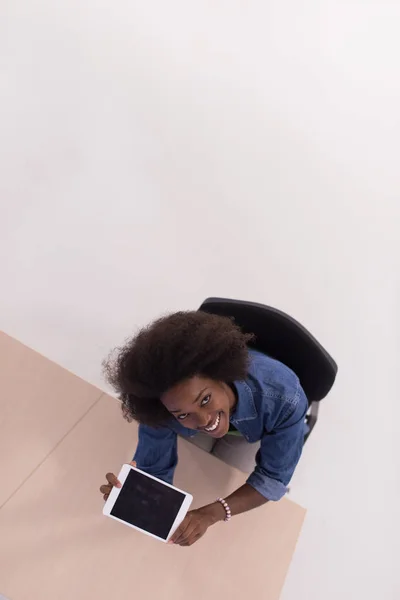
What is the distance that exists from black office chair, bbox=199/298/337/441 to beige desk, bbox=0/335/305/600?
0.28m

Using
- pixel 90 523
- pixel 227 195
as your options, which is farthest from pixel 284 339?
pixel 227 195

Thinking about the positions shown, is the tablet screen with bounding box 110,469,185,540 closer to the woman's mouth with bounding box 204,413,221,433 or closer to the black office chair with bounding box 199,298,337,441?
the woman's mouth with bounding box 204,413,221,433

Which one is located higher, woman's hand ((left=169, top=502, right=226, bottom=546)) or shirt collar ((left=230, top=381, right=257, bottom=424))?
shirt collar ((left=230, top=381, right=257, bottom=424))

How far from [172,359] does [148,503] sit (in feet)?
0.99

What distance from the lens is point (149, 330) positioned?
792 mm

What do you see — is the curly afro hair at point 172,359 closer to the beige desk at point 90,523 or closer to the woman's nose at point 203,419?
the woman's nose at point 203,419

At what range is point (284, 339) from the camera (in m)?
1.00

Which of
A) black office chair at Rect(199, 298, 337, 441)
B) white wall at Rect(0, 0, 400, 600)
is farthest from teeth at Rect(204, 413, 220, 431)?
white wall at Rect(0, 0, 400, 600)

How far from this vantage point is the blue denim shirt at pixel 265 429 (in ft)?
2.96

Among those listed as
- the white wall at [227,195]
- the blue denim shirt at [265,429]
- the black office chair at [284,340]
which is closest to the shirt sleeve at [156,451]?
the blue denim shirt at [265,429]

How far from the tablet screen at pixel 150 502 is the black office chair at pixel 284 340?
372mm

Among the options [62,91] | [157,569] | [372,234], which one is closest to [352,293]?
[372,234]

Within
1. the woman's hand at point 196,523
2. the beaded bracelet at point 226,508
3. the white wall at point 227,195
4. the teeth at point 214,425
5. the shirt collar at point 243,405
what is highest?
the white wall at point 227,195

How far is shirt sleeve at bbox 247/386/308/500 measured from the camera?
94cm
